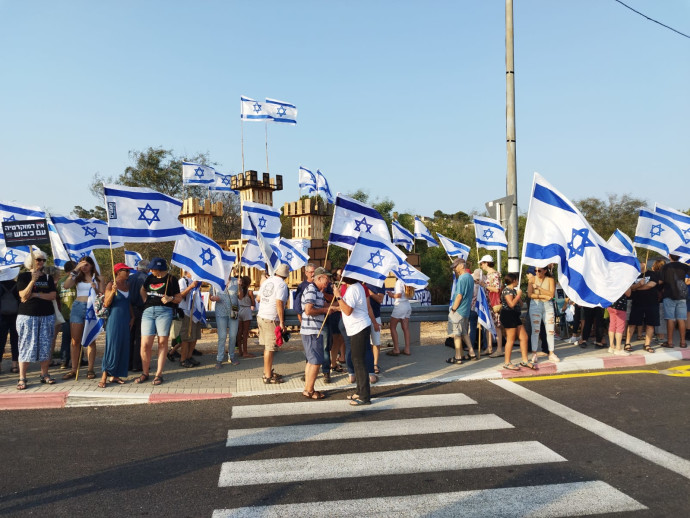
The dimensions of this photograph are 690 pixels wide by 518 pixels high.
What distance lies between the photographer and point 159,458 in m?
5.49

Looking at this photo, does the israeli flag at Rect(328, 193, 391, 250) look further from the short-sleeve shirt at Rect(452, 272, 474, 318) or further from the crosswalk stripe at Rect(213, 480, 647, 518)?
the crosswalk stripe at Rect(213, 480, 647, 518)

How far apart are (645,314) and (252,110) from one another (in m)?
17.2

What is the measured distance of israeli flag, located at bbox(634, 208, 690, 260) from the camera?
10516mm

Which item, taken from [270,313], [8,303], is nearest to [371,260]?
[270,313]

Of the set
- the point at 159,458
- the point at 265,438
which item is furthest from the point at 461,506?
the point at 159,458

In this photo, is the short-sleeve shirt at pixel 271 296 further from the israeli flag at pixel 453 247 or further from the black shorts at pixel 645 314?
the black shorts at pixel 645 314

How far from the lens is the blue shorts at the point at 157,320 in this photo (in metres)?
8.54

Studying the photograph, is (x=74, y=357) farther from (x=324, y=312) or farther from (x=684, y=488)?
(x=684, y=488)

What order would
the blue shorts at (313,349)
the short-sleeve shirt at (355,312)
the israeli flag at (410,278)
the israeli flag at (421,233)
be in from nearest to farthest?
the short-sleeve shirt at (355,312)
the blue shorts at (313,349)
the israeli flag at (410,278)
the israeli flag at (421,233)

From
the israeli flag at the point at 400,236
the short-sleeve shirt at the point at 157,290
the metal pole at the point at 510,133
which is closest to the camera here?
the short-sleeve shirt at the point at 157,290

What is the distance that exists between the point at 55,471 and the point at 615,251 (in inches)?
307

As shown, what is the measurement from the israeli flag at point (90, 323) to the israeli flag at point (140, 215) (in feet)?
3.99

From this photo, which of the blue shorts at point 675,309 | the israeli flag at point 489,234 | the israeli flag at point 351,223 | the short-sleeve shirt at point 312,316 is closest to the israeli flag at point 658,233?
the blue shorts at point 675,309

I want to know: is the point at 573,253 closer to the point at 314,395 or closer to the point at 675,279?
the point at 675,279
